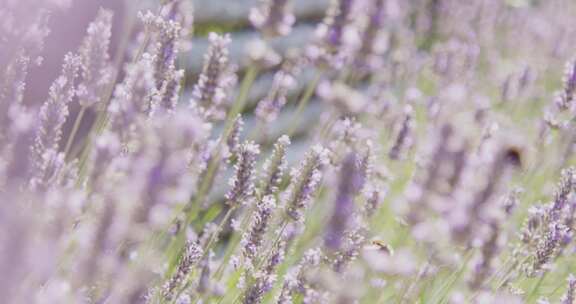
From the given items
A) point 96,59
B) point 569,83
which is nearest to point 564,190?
point 569,83

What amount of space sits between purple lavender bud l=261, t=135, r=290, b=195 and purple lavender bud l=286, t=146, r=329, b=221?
0.04 meters

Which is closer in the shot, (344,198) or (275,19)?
(344,198)

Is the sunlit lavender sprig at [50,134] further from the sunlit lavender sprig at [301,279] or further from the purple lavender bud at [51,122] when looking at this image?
the sunlit lavender sprig at [301,279]

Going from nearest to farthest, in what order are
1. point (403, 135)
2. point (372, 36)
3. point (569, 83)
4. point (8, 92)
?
1. point (8, 92)
2. point (372, 36)
3. point (569, 83)
4. point (403, 135)

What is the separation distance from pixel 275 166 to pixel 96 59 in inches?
18.7

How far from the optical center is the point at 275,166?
186cm

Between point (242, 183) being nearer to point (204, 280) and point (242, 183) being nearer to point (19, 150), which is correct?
point (204, 280)

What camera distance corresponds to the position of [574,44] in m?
6.29

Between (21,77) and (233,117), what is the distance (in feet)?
1.83

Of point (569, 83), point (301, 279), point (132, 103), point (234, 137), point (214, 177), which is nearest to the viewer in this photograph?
point (132, 103)

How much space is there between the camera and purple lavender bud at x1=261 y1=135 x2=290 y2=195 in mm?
1853

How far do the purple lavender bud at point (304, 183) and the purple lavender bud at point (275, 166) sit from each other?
0.04m

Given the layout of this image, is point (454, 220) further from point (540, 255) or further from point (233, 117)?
point (540, 255)

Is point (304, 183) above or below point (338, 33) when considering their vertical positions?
below
